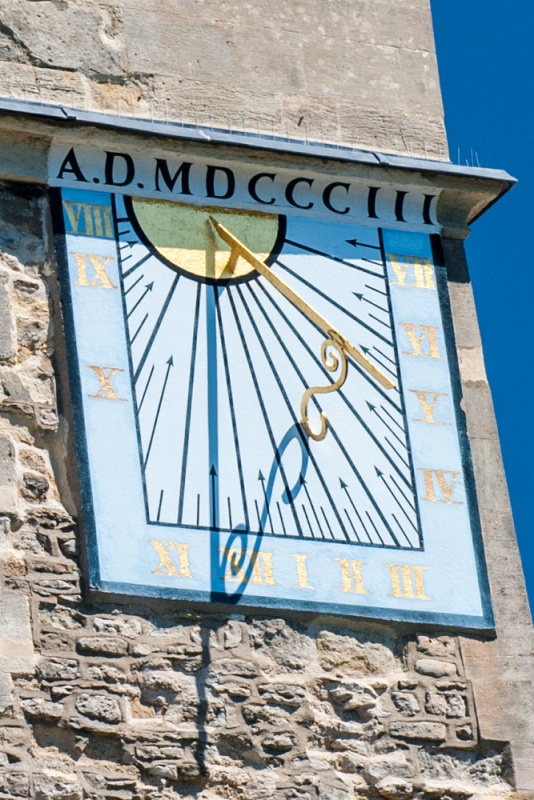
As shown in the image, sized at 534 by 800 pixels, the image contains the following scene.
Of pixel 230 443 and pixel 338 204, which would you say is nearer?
pixel 230 443

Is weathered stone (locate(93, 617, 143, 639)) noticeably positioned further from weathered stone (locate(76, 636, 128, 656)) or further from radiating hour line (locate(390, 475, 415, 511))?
radiating hour line (locate(390, 475, 415, 511))

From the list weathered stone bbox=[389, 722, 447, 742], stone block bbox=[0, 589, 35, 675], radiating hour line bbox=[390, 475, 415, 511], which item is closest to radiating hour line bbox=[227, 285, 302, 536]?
radiating hour line bbox=[390, 475, 415, 511]

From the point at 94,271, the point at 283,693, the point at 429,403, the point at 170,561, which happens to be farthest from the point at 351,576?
the point at 94,271

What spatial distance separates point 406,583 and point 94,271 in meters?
1.67

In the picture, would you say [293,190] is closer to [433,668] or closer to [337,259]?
[337,259]

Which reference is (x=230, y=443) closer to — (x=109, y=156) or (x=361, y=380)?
(x=361, y=380)

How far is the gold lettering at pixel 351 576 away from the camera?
29.7 ft

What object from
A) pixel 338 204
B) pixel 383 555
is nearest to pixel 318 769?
pixel 383 555

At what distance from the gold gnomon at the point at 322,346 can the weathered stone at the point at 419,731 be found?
1.17 metres

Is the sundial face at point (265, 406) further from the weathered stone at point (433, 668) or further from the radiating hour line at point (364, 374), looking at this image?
the weathered stone at point (433, 668)

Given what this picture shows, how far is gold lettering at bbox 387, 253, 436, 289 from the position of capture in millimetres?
9953

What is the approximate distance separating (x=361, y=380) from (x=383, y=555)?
2.52 feet

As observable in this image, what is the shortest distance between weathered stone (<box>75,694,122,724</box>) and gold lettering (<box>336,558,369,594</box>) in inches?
39.8

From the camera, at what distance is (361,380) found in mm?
9609
